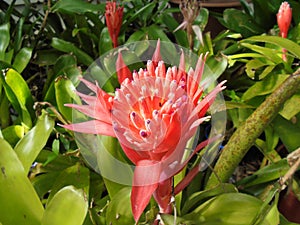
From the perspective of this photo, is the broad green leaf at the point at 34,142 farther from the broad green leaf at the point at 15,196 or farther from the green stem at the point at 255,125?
the green stem at the point at 255,125

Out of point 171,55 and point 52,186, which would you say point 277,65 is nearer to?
point 171,55

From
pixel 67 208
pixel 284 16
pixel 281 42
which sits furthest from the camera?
pixel 284 16

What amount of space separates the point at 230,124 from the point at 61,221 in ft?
1.87

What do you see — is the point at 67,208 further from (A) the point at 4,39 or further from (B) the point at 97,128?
(A) the point at 4,39

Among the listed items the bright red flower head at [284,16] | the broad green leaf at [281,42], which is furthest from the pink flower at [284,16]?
the broad green leaf at [281,42]

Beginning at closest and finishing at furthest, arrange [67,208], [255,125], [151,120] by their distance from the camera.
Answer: [151,120] → [67,208] → [255,125]

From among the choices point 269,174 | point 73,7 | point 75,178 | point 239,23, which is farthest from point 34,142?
point 239,23

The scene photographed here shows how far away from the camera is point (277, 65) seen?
3.30ft

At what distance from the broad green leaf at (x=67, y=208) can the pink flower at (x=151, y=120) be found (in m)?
0.09

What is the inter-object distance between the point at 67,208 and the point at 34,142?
0.62 feet

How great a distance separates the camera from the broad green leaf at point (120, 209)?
25.1 inches

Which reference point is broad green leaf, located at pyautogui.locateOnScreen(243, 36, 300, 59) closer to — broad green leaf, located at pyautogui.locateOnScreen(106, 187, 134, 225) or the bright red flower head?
the bright red flower head

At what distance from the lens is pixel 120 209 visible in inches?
25.2

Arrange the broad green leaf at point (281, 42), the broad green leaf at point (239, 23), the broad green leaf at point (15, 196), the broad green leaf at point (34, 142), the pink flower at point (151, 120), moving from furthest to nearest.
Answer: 1. the broad green leaf at point (239, 23)
2. the broad green leaf at point (281, 42)
3. the broad green leaf at point (34, 142)
4. the broad green leaf at point (15, 196)
5. the pink flower at point (151, 120)
